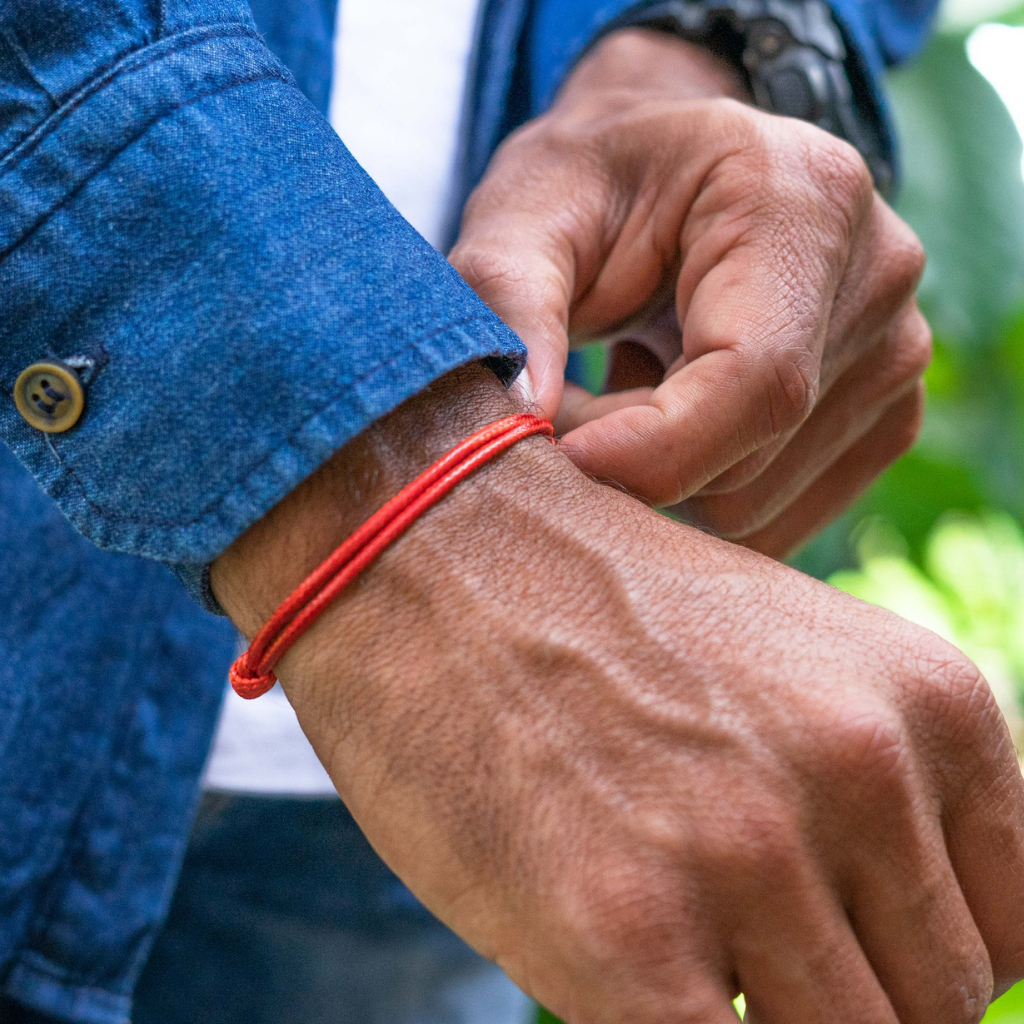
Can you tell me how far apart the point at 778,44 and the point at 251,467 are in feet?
2.16

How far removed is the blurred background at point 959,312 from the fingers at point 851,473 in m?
0.29

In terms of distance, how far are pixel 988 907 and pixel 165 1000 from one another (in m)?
0.82

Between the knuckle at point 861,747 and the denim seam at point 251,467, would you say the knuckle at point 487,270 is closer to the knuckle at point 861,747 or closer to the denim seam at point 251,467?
the denim seam at point 251,467

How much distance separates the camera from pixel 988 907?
46cm

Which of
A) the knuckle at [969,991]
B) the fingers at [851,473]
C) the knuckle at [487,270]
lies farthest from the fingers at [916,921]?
the fingers at [851,473]

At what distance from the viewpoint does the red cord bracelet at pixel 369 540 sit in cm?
43

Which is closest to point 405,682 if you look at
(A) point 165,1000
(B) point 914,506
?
(A) point 165,1000

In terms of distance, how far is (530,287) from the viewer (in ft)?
1.95

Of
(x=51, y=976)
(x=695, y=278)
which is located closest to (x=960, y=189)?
(x=695, y=278)

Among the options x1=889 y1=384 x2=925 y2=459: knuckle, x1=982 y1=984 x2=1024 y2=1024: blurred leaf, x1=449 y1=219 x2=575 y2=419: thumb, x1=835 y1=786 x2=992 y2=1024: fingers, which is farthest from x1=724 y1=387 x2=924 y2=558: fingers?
x1=982 y1=984 x2=1024 y2=1024: blurred leaf

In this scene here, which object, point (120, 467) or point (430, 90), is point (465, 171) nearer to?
point (430, 90)

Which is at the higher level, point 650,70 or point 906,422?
point 650,70

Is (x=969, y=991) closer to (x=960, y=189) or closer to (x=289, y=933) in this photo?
(x=289, y=933)

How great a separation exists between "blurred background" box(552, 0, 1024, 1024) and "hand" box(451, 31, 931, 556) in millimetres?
330
